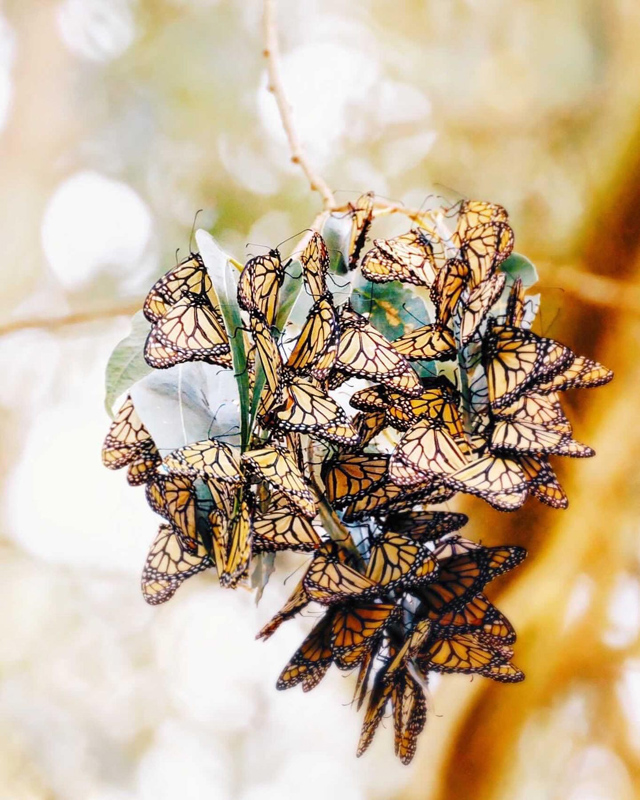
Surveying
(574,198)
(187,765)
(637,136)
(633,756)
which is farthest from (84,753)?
(637,136)

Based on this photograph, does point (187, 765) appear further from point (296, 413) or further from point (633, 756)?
point (296, 413)

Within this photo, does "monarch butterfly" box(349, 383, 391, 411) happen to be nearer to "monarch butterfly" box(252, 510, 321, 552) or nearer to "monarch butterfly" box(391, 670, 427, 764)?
"monarch butterfly" box(252, 510, 321, 552)

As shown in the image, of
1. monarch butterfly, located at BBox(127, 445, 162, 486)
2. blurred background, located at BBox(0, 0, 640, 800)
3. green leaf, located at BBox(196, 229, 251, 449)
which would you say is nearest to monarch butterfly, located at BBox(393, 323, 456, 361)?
green leaf, located at BBox(196, 229, 251, 449)

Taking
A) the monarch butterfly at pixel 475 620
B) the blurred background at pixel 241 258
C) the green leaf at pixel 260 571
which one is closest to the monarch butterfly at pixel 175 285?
the green leaf at pixel 260 571

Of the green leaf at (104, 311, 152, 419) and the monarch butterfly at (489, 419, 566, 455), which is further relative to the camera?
the green leaf at (104, 311, 152, 419)

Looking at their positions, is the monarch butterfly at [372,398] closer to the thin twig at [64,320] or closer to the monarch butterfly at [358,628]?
the monarch butterfly at [358,628]
